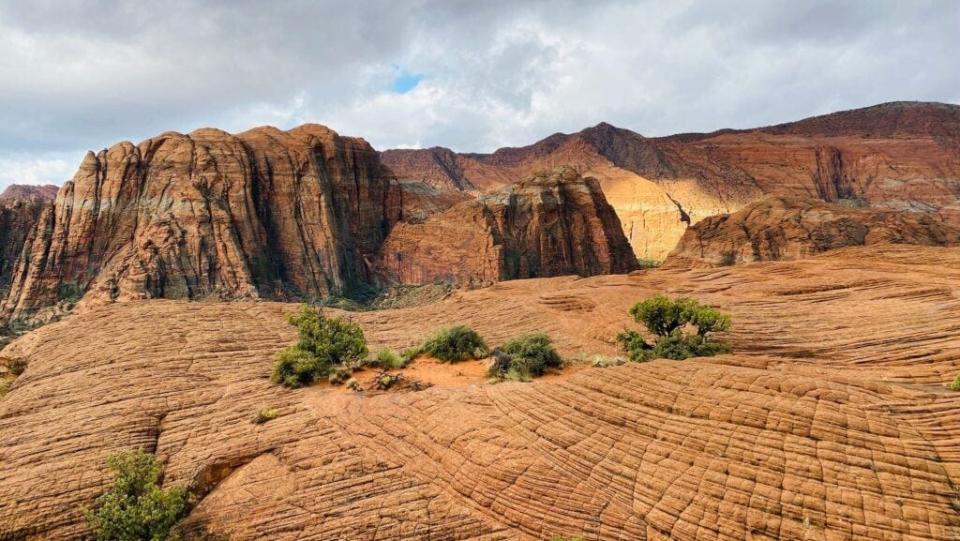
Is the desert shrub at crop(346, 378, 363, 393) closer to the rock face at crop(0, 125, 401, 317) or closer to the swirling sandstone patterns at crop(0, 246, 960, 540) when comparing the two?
the swirling sandstone patterns at crop(0, 246, 960, 540)

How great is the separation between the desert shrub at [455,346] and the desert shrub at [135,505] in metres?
9.97

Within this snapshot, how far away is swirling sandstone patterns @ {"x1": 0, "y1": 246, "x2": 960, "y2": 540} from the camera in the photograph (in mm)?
9383

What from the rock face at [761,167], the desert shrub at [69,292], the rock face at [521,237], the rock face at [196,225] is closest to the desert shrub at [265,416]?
the rock face at [196,225]

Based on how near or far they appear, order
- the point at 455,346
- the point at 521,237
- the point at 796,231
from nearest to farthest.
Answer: the point at 455,346 → the point at 796,231 → the point at 521,237

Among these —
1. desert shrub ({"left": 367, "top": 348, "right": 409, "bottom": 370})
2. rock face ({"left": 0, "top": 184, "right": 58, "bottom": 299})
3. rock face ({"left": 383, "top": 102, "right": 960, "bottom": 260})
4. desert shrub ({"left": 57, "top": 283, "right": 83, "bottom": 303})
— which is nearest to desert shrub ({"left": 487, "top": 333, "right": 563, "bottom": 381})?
desert shrub ({"left": 367, "top": 348, "right": 409, "bottom": 370})

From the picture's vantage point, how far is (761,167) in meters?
125

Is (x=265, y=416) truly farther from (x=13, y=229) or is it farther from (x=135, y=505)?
(x=13, y=229)

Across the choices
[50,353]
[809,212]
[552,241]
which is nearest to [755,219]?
[809,212]

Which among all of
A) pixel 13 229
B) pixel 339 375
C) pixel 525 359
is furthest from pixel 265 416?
pixel 13 229

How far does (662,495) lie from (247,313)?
19.2 metres

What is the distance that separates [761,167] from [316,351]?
13199cm

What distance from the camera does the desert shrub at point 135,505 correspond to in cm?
1143

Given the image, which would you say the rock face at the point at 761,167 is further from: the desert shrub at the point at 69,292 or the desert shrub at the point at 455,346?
the desert shrub at the point at 69,292

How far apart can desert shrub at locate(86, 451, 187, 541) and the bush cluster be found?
1428 cm
